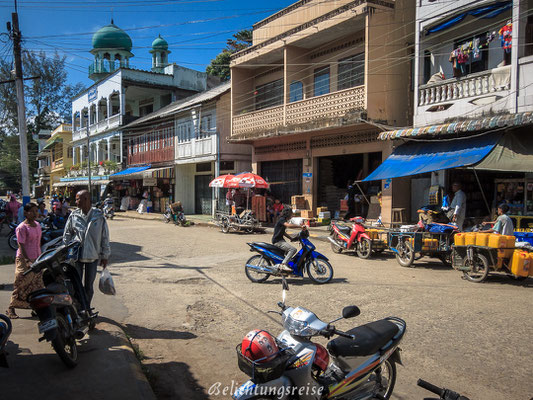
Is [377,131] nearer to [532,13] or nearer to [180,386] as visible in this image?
[532,13]

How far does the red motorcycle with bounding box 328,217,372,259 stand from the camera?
1066cm

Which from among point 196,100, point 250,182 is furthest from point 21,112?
point 196,100

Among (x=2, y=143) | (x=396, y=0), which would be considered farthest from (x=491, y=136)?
(x=2, y=143)

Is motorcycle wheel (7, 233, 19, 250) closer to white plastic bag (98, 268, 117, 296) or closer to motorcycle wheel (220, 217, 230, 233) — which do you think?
motorcycle wheel (220, 217, 230, 233)

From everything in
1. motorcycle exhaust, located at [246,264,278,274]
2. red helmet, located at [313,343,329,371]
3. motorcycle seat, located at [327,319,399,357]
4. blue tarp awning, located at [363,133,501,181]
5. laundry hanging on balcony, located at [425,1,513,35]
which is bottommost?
motorcycle exhaust, located at [246,264,278,274]

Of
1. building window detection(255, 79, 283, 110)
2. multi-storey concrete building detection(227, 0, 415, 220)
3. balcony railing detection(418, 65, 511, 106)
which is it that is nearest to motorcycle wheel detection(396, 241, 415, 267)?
multi-storey concrete building detection(227, 0, 415, 220)

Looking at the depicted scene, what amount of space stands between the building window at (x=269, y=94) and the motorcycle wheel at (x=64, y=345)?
17.3 meters

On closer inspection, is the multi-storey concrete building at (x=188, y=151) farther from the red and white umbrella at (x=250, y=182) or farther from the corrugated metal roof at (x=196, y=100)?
the red and white umbrella at (x=250, y=182)

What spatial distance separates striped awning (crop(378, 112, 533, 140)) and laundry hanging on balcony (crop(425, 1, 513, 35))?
2961 mm

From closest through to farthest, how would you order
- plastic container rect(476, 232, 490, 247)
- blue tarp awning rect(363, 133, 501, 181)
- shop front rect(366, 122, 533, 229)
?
plastic container rect(476, 232, 490, 247)
shop front rect(366, 122, 533, 229)
blue tarp awning rect(363, 133, 501, 181)

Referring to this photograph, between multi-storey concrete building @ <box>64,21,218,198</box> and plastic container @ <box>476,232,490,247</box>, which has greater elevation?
multi-storey concrete building @ <box>64,21,218,198</box>

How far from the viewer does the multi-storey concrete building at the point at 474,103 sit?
33.5 ft

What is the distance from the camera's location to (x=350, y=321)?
5590 millimetres

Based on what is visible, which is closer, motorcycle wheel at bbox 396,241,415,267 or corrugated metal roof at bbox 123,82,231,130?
motorcycle wheel at bbox 396,241,415,267
